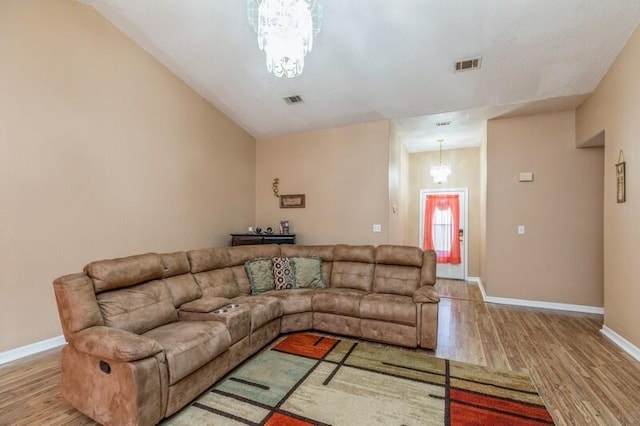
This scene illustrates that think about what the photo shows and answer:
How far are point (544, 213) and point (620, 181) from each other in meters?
1.43

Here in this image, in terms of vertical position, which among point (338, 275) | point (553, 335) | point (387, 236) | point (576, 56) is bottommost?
point (553, 335)

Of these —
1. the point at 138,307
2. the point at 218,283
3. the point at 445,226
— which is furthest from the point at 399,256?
the point at 445,226

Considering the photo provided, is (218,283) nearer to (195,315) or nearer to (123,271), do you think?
(195,315)

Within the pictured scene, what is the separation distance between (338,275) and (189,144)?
9.60 ft

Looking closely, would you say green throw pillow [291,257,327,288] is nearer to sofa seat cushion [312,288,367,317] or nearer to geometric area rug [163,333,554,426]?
sofa seat cushion [312,288,367,317]

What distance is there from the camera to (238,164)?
5402 mm

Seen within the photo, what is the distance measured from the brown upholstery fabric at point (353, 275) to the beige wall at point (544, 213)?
7.66 feet

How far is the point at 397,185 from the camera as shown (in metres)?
5.55

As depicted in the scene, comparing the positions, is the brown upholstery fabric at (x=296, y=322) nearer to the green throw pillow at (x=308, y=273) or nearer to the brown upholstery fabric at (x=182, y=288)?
the green throw pillow at (x=308, y=273)

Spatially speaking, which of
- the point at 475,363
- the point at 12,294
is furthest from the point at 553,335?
the point at 12,294

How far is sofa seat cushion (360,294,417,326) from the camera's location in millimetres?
3006

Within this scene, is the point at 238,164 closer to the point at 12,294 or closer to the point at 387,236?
the point at 387,236

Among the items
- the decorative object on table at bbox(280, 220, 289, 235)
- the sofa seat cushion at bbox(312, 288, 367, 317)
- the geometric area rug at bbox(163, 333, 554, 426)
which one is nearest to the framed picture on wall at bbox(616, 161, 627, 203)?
the geometric area rug at bbox(163, 333, 554, 426)

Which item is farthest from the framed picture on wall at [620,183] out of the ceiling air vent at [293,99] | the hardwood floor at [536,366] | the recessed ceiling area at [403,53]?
the ceiling air vent at [293,99]
